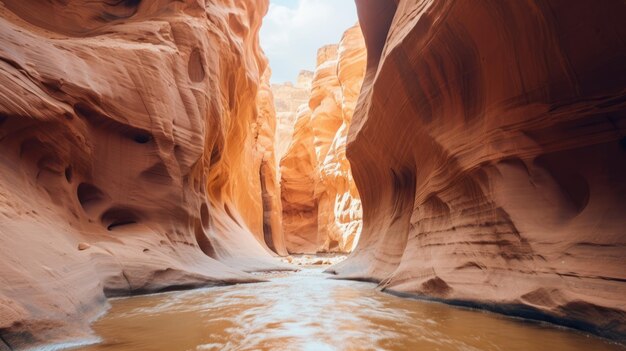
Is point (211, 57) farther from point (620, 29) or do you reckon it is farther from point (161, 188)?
point (620, 29)

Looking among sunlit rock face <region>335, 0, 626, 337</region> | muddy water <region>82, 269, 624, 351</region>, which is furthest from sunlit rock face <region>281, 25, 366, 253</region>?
muddy water <region>82, 269, 624, 351</region>

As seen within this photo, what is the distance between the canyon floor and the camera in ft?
8.65

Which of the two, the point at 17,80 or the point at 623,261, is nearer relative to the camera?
the point at 623,261

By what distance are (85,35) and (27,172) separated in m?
4.61

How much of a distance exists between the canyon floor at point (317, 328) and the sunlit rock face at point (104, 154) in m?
0.49

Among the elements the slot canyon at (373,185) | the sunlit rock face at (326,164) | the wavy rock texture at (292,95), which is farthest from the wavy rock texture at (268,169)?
the wavy rock texture at (292,95)

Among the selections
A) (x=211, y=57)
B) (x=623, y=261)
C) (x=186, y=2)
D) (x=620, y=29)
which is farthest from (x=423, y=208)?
(x=186, y=2)

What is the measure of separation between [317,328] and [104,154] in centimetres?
545

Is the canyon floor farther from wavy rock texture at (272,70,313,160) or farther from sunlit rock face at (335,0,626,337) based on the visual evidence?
wavy rock texture at (272,70,313,160)

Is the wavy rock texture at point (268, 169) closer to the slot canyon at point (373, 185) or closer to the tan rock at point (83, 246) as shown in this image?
the slot canyon at point (373, 185)

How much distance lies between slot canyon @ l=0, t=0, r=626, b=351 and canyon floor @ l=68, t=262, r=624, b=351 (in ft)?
0.11

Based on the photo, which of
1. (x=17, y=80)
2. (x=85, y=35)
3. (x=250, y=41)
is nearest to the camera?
(x=17, y=80)

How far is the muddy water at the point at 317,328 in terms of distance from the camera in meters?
2.64

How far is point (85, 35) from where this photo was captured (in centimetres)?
819
